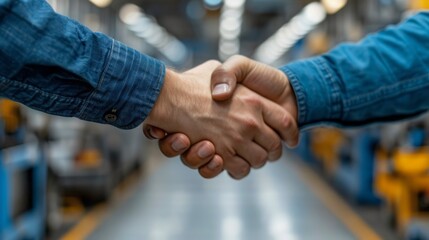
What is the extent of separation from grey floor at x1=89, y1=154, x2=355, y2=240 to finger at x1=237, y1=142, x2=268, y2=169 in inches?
148

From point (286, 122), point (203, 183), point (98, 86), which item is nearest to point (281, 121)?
point (286, 122)

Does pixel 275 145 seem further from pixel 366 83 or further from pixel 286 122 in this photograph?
pixel 366 83

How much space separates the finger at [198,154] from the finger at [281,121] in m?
0.29

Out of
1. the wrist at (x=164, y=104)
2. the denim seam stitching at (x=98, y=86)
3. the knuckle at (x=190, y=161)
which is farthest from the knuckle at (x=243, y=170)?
the denim seam stitching at (x=98, y=86)

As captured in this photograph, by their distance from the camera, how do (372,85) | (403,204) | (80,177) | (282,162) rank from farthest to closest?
(282,162) → (80,177) → (403,204) → (372,85)

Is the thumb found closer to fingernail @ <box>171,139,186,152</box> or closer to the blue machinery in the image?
fingernail @ <box>171,139,186,152</box>

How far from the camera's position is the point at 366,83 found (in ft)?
8.19

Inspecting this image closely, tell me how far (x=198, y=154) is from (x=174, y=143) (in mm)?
123

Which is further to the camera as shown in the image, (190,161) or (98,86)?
(190,161)

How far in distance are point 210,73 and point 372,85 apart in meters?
0.67

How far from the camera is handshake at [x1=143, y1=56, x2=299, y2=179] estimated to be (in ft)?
7.88

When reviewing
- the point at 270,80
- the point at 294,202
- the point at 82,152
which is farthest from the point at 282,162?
the point at 270,80

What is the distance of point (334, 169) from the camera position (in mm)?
10297

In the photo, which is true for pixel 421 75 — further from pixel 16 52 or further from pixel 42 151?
pixel 42 151
